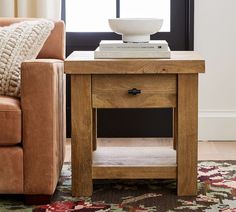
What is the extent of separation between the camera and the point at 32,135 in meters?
2.32

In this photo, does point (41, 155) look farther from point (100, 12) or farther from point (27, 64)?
point (100, 12)

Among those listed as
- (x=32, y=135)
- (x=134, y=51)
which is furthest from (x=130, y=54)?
(x=32, y=135)

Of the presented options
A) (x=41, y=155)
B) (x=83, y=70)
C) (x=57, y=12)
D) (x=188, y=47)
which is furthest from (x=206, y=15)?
(x=41, y=155)

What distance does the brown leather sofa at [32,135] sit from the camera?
2.30 metres

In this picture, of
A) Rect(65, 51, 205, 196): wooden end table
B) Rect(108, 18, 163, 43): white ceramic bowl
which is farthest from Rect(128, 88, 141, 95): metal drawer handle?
Rect(108, 18, 163, 43): white ceramic bowl

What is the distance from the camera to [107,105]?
2.44 m

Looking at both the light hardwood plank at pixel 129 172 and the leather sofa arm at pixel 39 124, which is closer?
the leather sofa arm at pixel 39 124

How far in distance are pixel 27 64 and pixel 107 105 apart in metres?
0.35

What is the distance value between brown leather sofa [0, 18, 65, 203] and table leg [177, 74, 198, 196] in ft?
1.55

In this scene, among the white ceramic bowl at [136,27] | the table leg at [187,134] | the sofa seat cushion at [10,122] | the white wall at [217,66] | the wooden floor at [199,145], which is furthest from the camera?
the white wall at [217,66]

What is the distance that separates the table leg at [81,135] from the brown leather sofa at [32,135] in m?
0.08

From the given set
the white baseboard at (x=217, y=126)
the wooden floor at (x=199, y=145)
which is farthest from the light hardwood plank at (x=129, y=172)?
the white baseboard at (x=217, y=126)

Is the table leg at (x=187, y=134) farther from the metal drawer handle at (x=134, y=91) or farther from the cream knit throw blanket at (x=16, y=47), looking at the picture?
the cream knit throw blanket at (x=16, y=47)

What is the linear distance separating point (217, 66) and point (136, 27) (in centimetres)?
115
